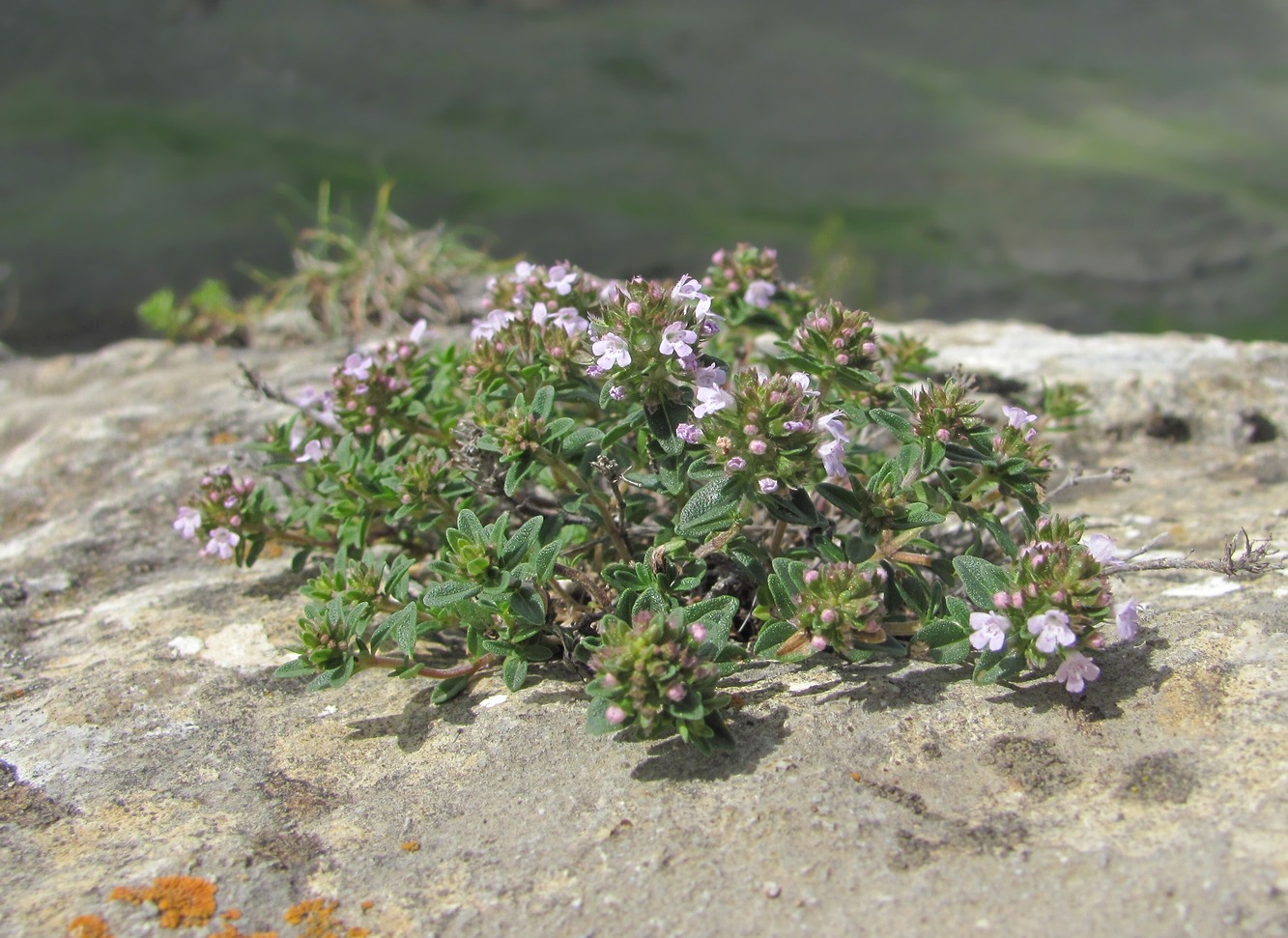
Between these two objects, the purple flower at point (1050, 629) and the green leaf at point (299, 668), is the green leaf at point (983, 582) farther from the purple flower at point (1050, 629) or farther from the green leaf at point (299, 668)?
the green leaf at point (299, 668)

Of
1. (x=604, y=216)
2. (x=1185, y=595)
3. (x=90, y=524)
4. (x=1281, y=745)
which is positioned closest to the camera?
(x=1281, y=745)

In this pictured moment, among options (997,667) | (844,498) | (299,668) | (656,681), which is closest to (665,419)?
(844,498)

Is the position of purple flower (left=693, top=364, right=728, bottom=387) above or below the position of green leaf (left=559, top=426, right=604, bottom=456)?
above

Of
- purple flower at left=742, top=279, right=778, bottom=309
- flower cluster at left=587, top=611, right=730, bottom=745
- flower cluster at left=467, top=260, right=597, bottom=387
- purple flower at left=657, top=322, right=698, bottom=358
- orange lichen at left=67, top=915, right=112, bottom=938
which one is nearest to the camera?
orange lichen at left=67, top=915, right=112, bottom=938

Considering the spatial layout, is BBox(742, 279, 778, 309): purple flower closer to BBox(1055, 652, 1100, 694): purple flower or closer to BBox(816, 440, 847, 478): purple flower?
BBox(816, 440, 847, 478): purple flower

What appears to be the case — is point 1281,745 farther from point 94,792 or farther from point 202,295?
point 202,295

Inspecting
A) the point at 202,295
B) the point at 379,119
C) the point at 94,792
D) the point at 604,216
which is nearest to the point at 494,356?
the point at 94,792

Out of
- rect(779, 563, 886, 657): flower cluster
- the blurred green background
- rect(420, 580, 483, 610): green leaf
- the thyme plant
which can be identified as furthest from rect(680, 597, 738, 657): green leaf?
the blurred green background

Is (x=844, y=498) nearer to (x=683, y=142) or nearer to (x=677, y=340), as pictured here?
(x=677, y=340)
